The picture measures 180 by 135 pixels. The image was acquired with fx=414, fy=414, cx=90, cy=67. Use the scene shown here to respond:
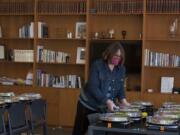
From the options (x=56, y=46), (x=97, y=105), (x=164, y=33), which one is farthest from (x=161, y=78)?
(x=97, y=105)

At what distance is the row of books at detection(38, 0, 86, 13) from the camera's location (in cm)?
760

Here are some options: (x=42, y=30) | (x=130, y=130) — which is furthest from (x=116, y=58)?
(x=42, y=30)

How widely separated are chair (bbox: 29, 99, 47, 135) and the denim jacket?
70 cm

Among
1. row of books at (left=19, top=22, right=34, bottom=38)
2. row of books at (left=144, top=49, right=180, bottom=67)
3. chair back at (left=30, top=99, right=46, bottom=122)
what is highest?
row of books at (left=19, top=22, right=34, bottom=38)

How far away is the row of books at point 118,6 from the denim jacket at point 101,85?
297 cm

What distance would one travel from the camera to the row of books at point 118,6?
23.7 feet

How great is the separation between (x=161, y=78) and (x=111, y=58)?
334cm

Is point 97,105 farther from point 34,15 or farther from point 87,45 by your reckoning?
point 34,15

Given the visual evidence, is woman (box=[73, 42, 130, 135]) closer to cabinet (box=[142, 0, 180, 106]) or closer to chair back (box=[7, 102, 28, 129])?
chair back (box=[7, 102, 28, 129])

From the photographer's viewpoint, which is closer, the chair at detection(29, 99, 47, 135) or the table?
the table

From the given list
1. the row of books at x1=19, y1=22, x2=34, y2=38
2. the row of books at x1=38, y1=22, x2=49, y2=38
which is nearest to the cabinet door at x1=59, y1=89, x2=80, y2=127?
the row of books at x1=38, y1=22, x2=49, y2=38

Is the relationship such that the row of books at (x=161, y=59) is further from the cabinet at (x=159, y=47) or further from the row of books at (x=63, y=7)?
the row of books at (x=63, y=7)

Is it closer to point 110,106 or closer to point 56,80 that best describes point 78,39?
point 56,80

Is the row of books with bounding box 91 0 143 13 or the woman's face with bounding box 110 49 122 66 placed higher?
the row of books with bounding box 91 0 143 13
